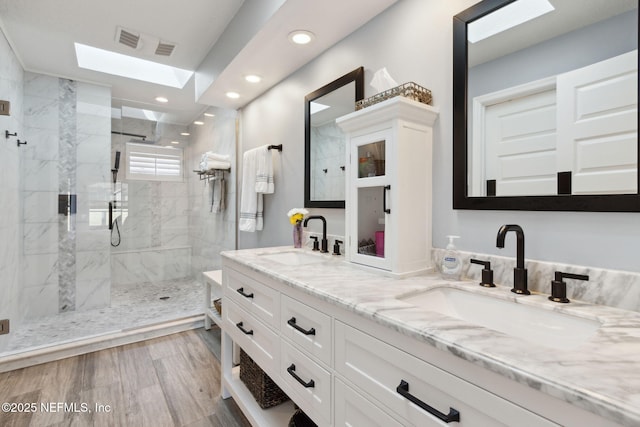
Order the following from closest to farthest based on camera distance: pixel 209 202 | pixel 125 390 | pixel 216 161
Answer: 1. pixel 125 390
2. pixel 216 161
3. pixel 209 202

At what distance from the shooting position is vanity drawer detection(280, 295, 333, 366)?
0.97 m

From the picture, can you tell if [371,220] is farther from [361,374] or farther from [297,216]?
[297,216]

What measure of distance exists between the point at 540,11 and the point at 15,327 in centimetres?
400

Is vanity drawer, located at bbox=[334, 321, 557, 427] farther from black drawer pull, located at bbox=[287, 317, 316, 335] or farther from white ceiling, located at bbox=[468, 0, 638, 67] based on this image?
white ceiling, located at bbox=[468, 0, 638, 67]

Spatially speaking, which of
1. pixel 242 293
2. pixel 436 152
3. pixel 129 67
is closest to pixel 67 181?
pixel 129 67

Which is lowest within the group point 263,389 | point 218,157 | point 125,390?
point 125,390

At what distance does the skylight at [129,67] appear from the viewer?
→ 2.75 m

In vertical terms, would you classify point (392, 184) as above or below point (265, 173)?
below

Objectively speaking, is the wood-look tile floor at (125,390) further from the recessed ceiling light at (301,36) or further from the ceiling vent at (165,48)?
the ceiling vent at (165,48)

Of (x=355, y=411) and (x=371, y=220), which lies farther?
(x=371, y=220)

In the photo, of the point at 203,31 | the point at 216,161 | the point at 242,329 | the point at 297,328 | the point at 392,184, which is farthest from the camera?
the point at 216,161

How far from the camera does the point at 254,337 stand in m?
1.42

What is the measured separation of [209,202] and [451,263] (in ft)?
10.3

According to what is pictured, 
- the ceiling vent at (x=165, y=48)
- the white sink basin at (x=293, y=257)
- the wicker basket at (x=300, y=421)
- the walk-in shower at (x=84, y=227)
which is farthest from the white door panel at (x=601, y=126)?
the walk-in shower at (x=84, y=227)
